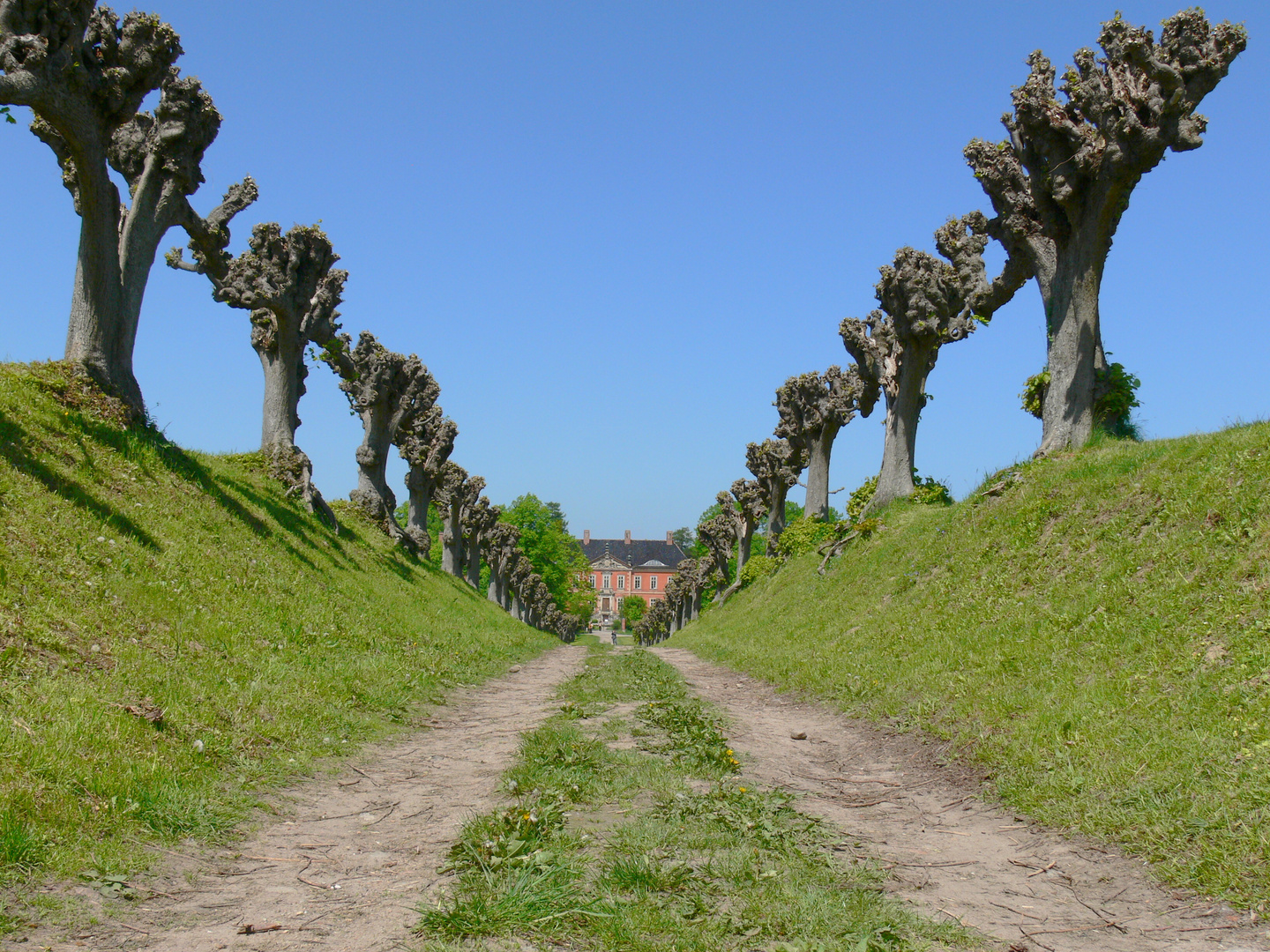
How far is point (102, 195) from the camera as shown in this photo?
13352mm

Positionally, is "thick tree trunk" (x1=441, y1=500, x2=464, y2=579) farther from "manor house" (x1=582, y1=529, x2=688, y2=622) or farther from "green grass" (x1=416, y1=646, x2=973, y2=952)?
"manor house" (x1=582, y1=529, x2=688, y2=622)

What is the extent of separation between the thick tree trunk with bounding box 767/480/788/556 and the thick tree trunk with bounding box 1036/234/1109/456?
22.3 meters

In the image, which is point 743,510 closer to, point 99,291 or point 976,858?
point 99,291

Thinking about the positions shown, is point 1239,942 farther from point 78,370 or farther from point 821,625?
point 78,370

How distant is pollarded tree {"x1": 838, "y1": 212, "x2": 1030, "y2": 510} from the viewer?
71.7 ft

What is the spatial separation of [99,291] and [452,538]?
95.6 ft

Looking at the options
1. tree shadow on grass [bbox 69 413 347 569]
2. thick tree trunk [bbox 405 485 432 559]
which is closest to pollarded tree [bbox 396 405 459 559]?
thick tree trunk [bbox 405 485 432 559]

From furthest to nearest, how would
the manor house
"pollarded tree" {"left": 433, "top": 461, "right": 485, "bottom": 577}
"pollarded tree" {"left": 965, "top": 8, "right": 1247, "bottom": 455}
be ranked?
the manor house → "pollarded tree" {"left": 433, "top": 461, "right": 485, "bottom": 577} → "pollarded tree" {"left": 965, "top": 8, "right": 1247, "bottom": 455}

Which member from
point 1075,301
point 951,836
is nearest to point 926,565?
point 1075,301

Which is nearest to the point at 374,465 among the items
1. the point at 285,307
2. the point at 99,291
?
the point at 285,307

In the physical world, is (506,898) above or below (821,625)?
below

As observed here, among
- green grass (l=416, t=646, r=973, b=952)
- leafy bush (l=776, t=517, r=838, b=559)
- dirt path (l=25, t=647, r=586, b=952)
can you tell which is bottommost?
dirt path (l=25, t=647, r=586, b=952)

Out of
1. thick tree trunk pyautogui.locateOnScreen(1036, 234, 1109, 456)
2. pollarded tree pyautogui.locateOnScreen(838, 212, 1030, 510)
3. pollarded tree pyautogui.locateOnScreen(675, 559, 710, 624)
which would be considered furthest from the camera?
pollarded tree pyautogui.locateOnScreen(675, 559, 710, 624)

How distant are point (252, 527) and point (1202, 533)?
1395 cm
